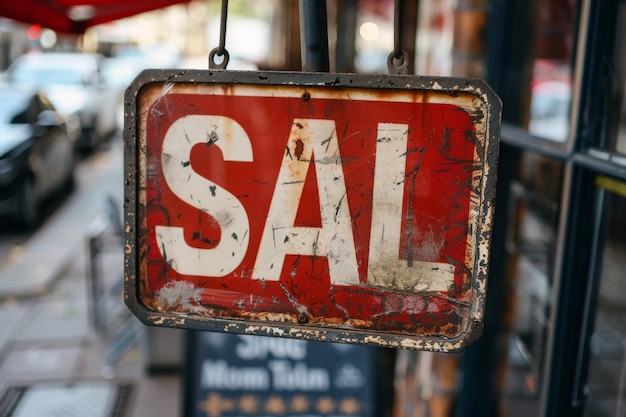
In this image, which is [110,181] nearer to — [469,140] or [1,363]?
[1,363]

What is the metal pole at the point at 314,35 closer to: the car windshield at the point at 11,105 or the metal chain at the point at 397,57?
the metal chain at the point at 397,57

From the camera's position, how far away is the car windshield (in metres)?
8.67

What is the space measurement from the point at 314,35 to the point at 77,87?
13.5 m

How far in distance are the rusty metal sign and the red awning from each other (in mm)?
2792

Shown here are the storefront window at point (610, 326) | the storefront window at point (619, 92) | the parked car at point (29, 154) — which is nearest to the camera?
the storefront window at point (619, 92)

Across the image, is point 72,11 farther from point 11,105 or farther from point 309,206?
point 309,206

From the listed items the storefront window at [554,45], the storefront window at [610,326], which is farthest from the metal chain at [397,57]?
the storefront window at [554,45]

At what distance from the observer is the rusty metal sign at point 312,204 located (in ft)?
3.98

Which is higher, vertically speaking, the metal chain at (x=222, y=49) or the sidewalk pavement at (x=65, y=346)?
the metal chain at (x=222, y=49)

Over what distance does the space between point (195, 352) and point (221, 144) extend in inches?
83.1

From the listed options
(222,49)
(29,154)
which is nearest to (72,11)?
(29,154)

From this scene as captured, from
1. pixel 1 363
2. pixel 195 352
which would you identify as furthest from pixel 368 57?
pixel 195 352

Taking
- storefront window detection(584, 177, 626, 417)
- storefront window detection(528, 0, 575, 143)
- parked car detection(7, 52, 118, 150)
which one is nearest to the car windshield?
parked car detection(7, 52, 118, 150)

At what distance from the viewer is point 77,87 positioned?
538 inches
